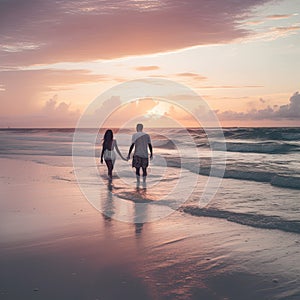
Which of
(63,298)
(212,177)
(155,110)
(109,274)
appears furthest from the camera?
(212,177)

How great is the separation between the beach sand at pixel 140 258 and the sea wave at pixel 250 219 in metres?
0.28

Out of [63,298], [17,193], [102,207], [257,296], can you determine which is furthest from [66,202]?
[257,296]

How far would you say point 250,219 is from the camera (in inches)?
309

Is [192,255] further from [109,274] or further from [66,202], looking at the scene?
[66,202]

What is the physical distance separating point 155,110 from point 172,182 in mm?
2406

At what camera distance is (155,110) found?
42.1 feet

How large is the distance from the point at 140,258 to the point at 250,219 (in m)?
3.19

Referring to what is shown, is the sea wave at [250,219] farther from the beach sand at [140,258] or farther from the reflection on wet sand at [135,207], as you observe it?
the reflection on wet sand at [135,207]

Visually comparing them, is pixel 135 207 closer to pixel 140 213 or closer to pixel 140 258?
pixel 140 213

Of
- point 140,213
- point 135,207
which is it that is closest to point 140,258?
point 140,213

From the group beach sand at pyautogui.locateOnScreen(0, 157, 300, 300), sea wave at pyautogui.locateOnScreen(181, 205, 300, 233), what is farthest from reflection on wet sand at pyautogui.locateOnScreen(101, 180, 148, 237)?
sea wave at pyautogui.locateOnScreen(181, 205, 300, 233)

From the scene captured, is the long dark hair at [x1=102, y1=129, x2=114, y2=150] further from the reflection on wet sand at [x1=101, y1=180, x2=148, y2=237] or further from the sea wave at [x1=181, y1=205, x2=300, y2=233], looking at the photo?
the sea wave at [x1=181, y1=205, x2=300, y2=233]

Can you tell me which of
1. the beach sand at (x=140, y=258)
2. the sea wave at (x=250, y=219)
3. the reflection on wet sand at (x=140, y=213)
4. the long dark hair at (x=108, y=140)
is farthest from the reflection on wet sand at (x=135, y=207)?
the long dark hair at (x=108, y=140)

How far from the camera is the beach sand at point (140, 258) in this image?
4410 mm
